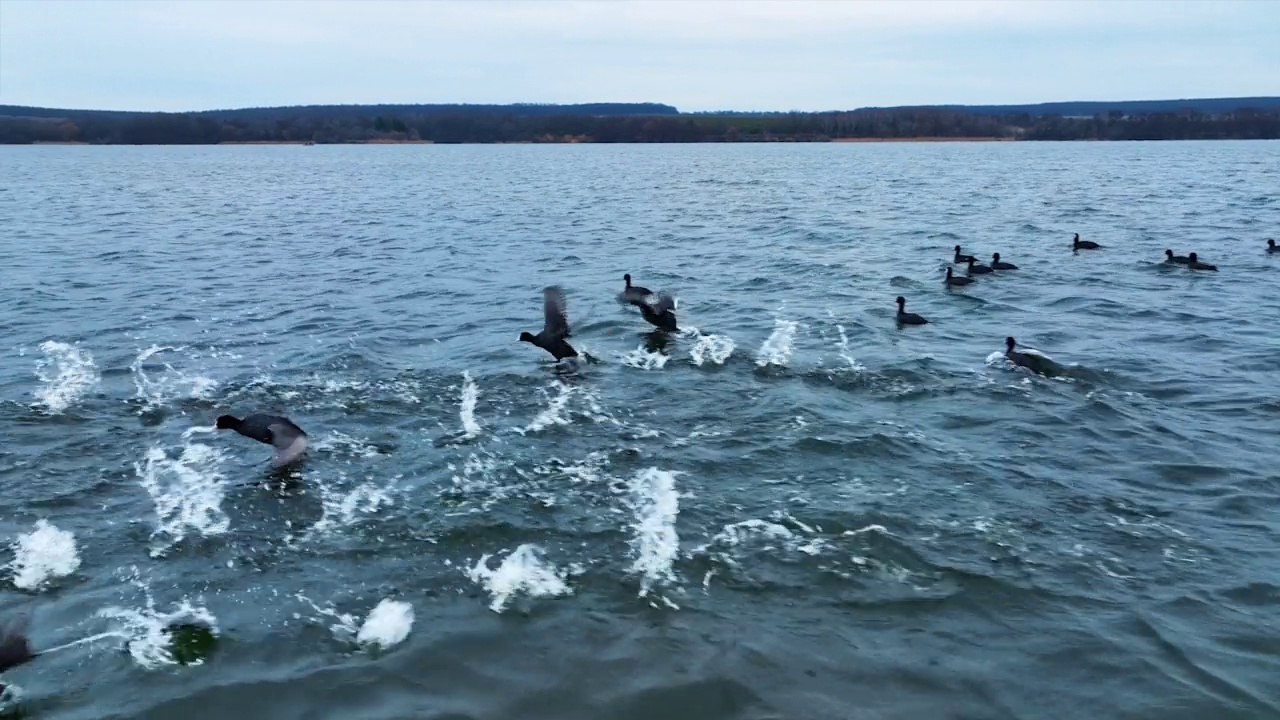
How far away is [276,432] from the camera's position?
44.3 ft

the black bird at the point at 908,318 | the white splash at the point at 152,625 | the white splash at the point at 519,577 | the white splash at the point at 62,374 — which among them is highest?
the black bird at the point at 908,318

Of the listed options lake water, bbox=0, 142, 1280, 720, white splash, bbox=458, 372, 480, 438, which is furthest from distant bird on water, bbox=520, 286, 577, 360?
white splash, bbox=458, 372, 480, 438

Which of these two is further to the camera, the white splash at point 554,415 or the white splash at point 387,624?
the white splash at point 554,415

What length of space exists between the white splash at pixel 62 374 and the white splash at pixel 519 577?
963 cm

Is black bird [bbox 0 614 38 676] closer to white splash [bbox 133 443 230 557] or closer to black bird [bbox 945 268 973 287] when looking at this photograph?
white splash [bbox 133 443 230 557]

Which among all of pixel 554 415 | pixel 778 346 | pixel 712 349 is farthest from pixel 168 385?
pixel 778 346

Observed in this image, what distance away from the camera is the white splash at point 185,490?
38.0ft

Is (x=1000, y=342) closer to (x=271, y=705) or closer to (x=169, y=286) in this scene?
(x=271, y=705)

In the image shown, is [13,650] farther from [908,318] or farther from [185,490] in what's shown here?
[908,318]

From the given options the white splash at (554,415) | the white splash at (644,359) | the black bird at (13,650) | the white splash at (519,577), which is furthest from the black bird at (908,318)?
the black bird at (13,650)

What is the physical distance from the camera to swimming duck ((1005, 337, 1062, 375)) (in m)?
17.8

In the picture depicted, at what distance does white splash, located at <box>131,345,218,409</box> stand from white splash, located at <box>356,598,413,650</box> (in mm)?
8626

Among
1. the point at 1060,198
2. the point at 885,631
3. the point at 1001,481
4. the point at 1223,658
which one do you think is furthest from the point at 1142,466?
the point at 1060,198

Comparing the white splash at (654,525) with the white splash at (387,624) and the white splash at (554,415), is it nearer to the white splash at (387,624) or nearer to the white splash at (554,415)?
the white splash at (387,624)
